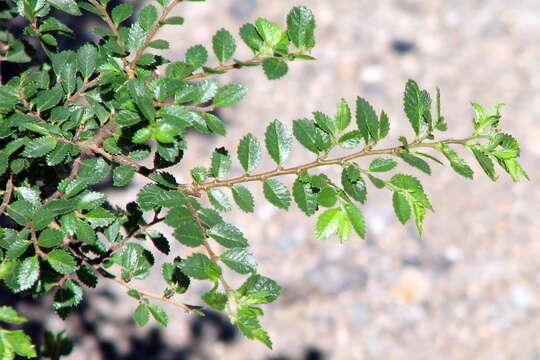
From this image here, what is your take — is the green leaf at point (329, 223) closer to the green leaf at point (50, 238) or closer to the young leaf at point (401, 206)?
the young leaf at point (401, 206)

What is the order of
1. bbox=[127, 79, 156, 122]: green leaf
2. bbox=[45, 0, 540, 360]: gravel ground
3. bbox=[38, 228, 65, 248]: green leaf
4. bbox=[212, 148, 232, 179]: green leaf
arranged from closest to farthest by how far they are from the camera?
bbox=[127, 79, 156, 122]: green leaf
bbox=[38, 228, 65, 248]: green leaf
bbox=[212, 148, 232, 179]: green leaf
bbox=[45, 0, 540, 360]: gravel ground

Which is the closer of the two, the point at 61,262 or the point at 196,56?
the point at 61,262

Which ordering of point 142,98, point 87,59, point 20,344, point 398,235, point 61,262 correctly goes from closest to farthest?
1. point 20,344
2. point 142,98
3. point 61,262
4. point 87,59
5. point 398,235

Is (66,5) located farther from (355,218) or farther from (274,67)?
(355,218)

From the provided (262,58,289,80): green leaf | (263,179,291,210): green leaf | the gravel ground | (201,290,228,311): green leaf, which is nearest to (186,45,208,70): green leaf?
(262,58,289,80): green leaf

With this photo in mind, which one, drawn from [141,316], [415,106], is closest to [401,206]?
[415,106]

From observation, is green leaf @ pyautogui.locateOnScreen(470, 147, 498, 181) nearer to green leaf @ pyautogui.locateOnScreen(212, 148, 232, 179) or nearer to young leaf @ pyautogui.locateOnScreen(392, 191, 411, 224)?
young leaf @ pyautogui.locateOnScreen(392, 191, 411, 224)

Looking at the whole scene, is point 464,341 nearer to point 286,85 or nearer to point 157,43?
point 286,85
